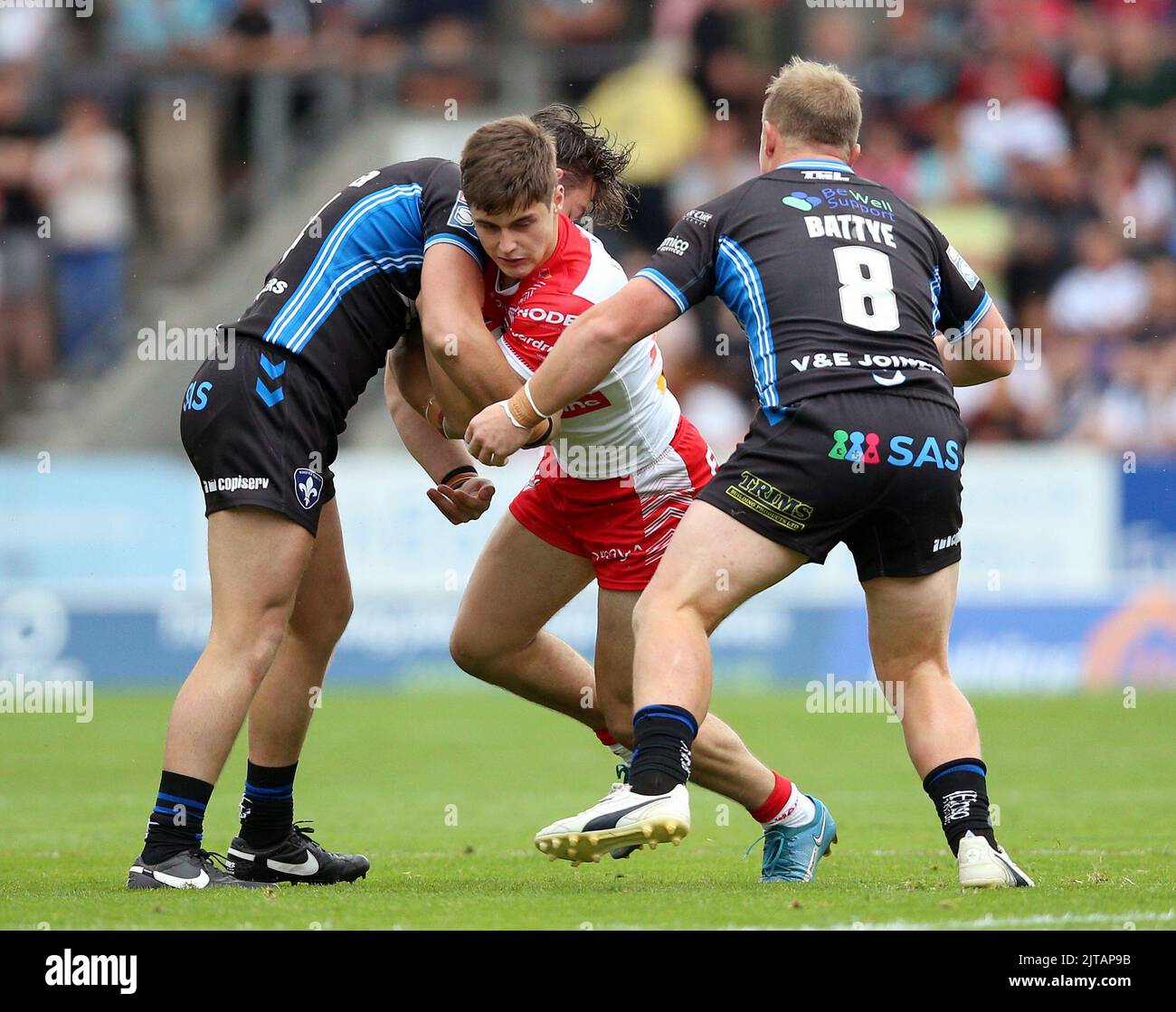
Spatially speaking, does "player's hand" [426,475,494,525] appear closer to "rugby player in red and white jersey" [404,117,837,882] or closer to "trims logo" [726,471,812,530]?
"rugby player in red and white jersey" [404,117,837,882]

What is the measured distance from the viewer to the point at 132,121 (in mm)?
17531

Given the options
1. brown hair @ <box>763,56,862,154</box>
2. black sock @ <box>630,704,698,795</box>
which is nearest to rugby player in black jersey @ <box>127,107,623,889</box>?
brown hair @ <box>763,56,862,154</box>

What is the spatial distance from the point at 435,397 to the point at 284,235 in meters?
11.9

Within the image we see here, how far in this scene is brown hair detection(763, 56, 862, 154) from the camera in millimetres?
5648

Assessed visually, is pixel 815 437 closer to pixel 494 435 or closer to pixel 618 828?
pixel 494 435

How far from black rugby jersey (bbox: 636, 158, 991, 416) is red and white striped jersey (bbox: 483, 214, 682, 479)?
0.41m

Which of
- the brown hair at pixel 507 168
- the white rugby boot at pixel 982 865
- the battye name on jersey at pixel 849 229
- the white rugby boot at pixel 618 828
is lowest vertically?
the white rugby boot at pixel 982 865

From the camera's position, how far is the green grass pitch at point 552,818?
196 inches

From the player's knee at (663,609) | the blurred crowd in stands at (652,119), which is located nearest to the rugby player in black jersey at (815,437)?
the player's knee at (663,609)

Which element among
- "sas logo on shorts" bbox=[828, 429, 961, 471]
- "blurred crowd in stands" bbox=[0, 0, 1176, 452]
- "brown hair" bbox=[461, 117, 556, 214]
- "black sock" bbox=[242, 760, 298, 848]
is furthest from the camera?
"blurred crowd in stands" bbox=[0, 0, 1176, 452]

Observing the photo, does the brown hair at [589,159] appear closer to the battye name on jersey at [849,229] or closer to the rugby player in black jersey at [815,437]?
the rugby player in black jersey at [815,437]

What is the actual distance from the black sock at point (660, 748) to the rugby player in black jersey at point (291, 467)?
3.36ft

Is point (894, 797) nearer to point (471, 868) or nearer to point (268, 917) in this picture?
point (471, 868)
